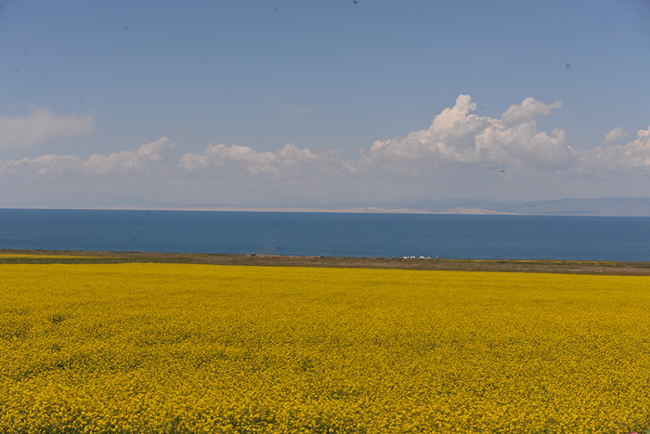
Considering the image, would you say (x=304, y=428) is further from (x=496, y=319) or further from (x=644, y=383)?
(x=496, y=319)

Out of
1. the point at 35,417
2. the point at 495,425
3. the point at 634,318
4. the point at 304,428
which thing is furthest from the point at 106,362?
the point at 634,318

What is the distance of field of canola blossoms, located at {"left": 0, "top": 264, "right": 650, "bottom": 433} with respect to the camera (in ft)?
26.6

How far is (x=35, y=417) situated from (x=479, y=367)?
10.8 metres

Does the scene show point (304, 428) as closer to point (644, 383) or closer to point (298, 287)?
point (644, 383)

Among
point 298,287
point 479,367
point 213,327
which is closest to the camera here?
point 479,367

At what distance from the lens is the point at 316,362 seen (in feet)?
35.6

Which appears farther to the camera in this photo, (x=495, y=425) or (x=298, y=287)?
(x=298, y=287)

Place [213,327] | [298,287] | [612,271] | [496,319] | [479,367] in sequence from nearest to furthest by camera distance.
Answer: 1. [479,367]
2. [213,327]
3. [496,319]
4. [298,287]
5. [612,271]

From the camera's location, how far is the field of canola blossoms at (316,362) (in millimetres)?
8102

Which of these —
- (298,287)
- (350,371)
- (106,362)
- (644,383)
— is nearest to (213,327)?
(106,362)

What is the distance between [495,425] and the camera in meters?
7.99

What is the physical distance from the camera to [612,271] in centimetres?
4200

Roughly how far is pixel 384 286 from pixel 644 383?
1313 cm

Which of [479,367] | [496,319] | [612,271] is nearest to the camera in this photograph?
[479,367]
